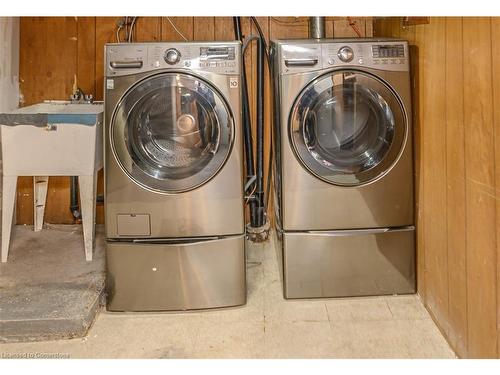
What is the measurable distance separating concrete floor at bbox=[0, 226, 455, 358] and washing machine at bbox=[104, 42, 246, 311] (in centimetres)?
10

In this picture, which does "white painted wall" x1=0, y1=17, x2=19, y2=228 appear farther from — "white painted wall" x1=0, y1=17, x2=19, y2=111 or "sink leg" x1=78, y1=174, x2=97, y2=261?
"sink leg" x1=78, y1=174, x2=97, y2=261

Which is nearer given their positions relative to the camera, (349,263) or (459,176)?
(459,176)

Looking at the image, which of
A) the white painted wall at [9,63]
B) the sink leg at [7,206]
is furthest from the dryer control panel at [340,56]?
the white painted wall at [9,63]

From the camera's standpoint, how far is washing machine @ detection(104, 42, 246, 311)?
1745mm

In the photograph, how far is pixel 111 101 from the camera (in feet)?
5.71

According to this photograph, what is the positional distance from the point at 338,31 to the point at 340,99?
929 mm

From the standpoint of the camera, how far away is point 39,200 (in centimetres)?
257

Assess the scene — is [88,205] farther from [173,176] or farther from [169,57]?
[169,57]

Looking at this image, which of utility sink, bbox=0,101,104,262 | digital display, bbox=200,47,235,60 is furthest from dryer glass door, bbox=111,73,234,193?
utility sink, bbox=0,101,104,262

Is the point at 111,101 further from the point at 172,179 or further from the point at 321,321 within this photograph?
the point at 321,321

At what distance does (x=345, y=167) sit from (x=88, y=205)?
120cm

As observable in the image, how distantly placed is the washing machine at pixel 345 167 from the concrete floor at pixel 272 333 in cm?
12

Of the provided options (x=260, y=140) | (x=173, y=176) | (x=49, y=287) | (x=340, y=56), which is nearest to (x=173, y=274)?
(x=173, y=176)
